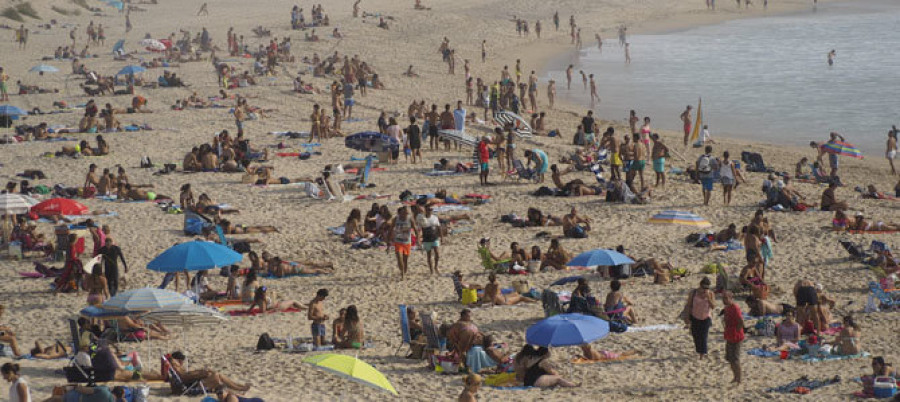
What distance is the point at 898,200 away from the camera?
857 inches

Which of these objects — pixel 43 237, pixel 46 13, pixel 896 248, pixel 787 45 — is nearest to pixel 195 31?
pixel 46 13

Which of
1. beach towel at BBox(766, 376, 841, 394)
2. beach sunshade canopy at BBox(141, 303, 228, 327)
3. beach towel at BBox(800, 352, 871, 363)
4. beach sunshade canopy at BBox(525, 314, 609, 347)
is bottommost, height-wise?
beach towel at BBox(800, 352, 871, 363)

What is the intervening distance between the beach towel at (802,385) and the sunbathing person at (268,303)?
6633 mm

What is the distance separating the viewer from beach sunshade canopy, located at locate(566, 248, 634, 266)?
15.5 meters

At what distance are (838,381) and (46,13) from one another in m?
52.6

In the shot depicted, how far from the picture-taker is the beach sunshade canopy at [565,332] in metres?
11.8

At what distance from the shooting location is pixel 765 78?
4384cm

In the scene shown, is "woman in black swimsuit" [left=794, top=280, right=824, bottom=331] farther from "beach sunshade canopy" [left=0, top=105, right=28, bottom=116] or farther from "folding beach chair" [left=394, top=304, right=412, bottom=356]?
"beach sunshade canopy" [left=0, top=105, right=28, bottom=116]

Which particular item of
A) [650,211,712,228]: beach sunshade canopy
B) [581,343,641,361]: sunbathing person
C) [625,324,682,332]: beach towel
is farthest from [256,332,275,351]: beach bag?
[650,211,712,228]: beach sunshade canopy

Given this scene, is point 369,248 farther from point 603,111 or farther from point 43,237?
point 603,111

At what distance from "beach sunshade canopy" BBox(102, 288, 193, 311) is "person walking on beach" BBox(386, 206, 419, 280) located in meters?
4.77

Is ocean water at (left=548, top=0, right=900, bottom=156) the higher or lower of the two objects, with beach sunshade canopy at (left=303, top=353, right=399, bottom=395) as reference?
higher

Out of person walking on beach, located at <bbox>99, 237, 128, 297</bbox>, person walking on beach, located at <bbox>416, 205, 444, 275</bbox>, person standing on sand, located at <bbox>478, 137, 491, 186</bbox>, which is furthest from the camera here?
person standing on sand, located at <bbox>478, 137, 491, 186</bbox>

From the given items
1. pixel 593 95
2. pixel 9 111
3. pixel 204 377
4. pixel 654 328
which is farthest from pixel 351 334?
pixel 593 95
